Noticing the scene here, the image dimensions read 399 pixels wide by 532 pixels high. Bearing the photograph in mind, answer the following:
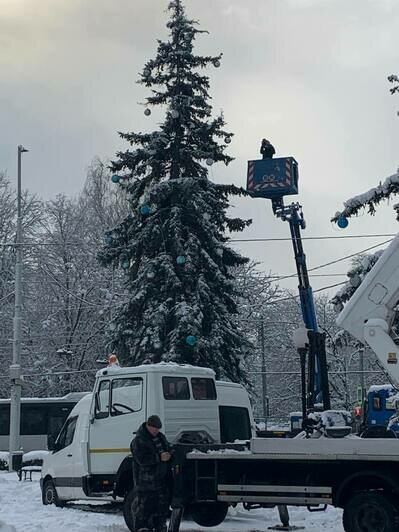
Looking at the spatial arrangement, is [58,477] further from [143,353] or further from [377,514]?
[143,353]

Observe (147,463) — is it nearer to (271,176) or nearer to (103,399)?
(103,399)

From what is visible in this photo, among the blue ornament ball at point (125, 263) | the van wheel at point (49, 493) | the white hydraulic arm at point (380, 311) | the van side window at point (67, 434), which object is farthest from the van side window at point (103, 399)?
the blue ornament ball at point (125, 263)

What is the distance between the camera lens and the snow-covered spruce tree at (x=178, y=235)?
2716 cm

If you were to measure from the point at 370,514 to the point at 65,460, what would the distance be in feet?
24.3

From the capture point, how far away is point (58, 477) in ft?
56.2

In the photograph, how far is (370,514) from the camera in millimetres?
11289

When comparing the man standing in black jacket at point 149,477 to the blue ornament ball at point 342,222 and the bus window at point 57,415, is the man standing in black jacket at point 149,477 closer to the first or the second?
the blue ornament ball at point 342,222

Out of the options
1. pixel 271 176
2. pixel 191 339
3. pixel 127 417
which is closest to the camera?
pixel 127 417

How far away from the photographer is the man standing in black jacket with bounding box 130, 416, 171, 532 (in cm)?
1214

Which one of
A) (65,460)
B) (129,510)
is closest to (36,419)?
(65,460)

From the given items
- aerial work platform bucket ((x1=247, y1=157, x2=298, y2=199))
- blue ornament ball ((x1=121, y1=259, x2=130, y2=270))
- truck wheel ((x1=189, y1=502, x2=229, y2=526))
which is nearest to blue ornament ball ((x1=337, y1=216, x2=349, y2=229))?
aerial work platform bucket ((x1=247, y1=157, x2=298, y2=199))

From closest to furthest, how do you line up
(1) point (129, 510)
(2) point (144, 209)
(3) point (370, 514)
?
1. (3) point (370, 514)
2. (1) point (129, 510)
3. (2) point (144, 209)

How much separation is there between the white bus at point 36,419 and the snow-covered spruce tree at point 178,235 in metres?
10.3

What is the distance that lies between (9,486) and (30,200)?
2469cm
